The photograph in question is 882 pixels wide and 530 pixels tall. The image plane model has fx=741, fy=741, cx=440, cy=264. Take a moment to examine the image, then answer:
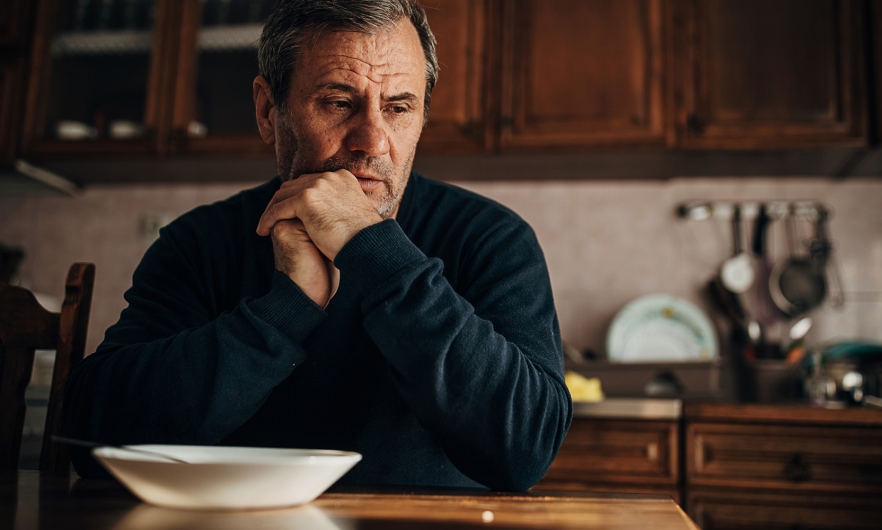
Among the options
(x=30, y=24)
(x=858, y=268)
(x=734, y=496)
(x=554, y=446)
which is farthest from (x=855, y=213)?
(x=30, y=24)

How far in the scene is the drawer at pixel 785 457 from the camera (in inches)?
73.3

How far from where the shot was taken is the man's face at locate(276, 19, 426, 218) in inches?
41.8

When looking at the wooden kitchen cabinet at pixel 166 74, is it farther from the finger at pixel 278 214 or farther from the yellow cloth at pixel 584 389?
the finger at pixel 278 214

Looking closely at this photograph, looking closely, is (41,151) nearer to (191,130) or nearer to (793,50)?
(191,130)

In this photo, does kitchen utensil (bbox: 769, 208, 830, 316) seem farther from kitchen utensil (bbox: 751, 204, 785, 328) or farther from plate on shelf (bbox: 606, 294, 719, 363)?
plate on shelf (bbox: 606, 294, 719, 363)

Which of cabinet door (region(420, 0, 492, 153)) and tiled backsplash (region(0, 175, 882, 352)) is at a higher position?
cabinet door (region(420, 0, 492, 153))

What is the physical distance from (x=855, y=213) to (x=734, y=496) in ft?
3.89

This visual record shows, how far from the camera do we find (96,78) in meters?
2.60

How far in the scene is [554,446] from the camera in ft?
2.87

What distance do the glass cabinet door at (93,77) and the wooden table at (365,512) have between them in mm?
2046

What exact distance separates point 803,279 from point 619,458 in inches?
40.3

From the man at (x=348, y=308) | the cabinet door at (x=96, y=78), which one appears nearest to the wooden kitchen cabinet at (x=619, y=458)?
the man at (x=348, y=308)

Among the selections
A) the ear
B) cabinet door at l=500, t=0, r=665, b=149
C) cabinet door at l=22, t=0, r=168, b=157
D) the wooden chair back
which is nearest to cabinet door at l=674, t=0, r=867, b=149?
cabinet door at l=500, t=0, r=665, b=149

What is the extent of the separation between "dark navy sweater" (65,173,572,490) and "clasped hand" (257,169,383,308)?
0.08ft
